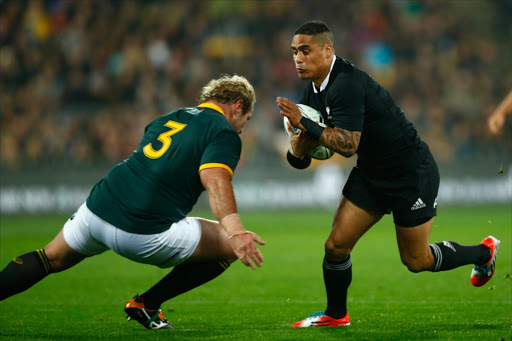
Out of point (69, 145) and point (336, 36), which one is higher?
point (336, 36)

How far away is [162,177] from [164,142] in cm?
28

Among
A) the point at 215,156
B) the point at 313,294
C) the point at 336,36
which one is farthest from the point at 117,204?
the point at 336,36

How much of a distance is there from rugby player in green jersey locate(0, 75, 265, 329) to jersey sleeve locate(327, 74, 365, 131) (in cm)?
70

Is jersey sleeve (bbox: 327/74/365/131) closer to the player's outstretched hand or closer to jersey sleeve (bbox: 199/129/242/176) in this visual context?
jersey sleeve (bbox: 199/129/242/176)

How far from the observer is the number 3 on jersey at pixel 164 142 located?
5.35 metres

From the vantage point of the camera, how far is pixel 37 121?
19016 mm

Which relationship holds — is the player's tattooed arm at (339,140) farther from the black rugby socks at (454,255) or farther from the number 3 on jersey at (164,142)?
the black rugby socks at (454,255)

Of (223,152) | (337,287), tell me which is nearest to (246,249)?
(223,152)

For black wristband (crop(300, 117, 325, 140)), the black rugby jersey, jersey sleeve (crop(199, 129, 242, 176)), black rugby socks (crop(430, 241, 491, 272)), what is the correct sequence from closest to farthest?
jersey sleeve (crop(199, 129, 242, 176)) < black wristband (crop(300, 117, 325, 140)) < the black rugby jersey < black rugby socks (crop(430, 241, 491, 272))

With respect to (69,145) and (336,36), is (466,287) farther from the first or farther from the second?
(336,36)

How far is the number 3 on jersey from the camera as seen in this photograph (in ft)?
17.6

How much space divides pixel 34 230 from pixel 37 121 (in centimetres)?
433

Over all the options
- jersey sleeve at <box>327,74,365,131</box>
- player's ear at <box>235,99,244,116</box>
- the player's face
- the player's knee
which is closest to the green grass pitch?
the player's knee

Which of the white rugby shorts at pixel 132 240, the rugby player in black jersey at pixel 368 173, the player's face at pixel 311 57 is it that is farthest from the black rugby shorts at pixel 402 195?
the white rugby shorts at pixel 132 240
